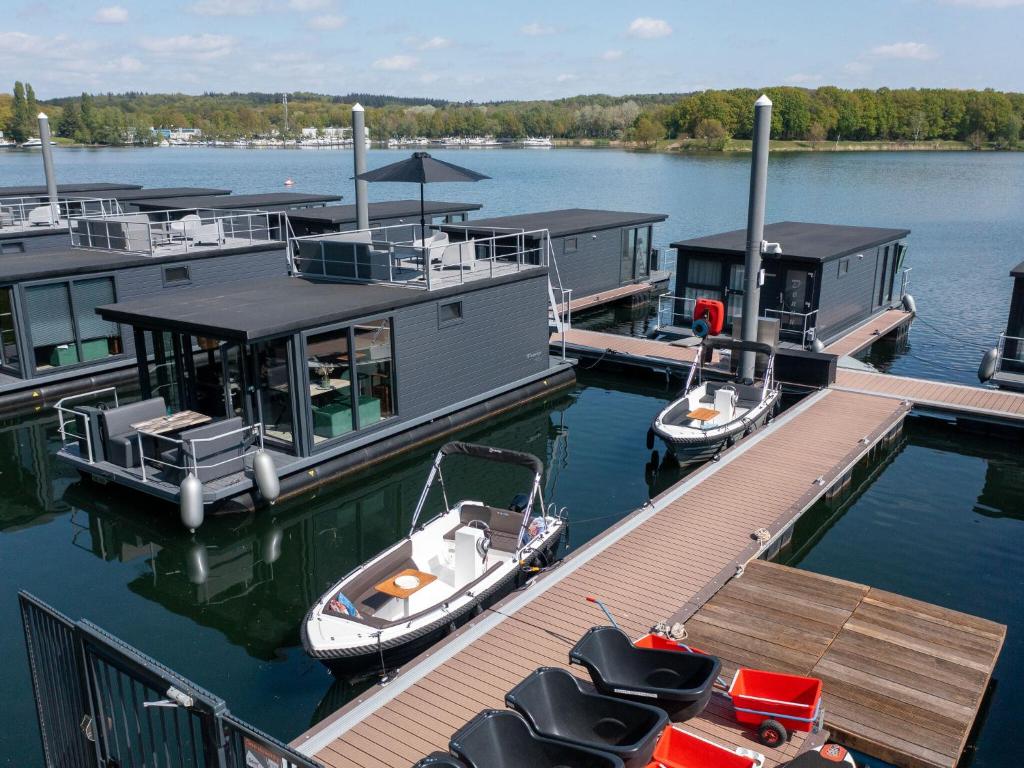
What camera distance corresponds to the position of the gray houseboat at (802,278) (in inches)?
947

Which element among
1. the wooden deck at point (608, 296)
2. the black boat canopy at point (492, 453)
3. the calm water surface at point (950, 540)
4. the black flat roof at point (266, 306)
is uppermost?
the black flat roof at point (266, 306)

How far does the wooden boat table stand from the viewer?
15.1 metres

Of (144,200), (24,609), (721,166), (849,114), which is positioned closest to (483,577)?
(24,609)

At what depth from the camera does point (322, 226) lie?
32125 mm

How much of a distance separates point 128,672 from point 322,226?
28.2 m

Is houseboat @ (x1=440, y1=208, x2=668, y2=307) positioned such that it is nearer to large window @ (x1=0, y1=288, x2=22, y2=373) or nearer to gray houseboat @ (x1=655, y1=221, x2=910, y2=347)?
gray houseboat @ (x1=655, y1=221, x2=910, y2=347)

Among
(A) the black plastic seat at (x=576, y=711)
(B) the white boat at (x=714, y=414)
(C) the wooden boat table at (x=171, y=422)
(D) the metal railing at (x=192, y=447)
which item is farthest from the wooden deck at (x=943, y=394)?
(A) the black plastic seat at (x=576, y=711)

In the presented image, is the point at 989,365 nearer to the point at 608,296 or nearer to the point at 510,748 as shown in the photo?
the point at 608,296

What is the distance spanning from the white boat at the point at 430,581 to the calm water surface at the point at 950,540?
487 centimetres

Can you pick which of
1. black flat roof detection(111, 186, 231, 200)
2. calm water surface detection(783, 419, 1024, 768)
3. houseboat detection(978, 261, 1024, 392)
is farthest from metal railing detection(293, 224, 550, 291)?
black flat roof detection(111, 186, 231, 200)

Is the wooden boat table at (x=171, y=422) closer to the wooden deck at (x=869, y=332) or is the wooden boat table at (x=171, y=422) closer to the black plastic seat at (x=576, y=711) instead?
the black plastic seat at (x=576, y=711)

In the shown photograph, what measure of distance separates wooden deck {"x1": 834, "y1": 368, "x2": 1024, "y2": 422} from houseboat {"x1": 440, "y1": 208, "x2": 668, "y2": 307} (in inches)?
410

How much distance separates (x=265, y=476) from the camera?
14.6 metres

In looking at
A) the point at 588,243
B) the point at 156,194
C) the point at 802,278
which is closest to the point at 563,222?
the point at 588,243
